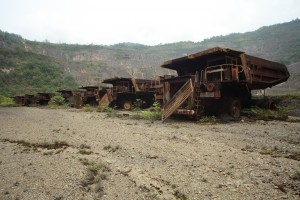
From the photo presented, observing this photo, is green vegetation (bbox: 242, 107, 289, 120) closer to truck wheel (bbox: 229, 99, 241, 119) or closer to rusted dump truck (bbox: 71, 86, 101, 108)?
truck wheel (bbox: 229, 99, 241, 119)

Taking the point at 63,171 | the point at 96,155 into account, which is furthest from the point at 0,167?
the point at 96,155

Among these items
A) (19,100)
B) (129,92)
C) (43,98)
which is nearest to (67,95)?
(43,98)

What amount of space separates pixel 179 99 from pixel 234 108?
316cm

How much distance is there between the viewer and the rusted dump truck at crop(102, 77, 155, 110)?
75.1 ft

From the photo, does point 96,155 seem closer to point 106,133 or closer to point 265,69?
point 106,133

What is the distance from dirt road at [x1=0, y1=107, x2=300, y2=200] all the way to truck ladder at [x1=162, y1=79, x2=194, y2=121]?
418 cm

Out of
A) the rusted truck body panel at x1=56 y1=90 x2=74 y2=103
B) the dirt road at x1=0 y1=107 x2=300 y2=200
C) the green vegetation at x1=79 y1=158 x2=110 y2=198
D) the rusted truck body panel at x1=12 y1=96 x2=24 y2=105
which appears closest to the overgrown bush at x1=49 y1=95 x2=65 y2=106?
the rusted truck body panel at x1=56 y1=90 x2=74 y2=103

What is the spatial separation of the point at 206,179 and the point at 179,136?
147 inches

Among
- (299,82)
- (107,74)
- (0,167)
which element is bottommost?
(0,167)

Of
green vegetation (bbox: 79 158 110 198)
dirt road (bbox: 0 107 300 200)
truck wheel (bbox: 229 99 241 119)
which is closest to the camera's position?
dirt road (bbox: 0 107 300 200)

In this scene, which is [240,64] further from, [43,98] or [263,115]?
[43,98]

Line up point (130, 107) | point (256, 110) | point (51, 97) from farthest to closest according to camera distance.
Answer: point (51, 97), point (130, 107), point (256, 110)

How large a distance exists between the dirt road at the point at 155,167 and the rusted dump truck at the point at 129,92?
1488 centimetres

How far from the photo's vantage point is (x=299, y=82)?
33.8 metres
